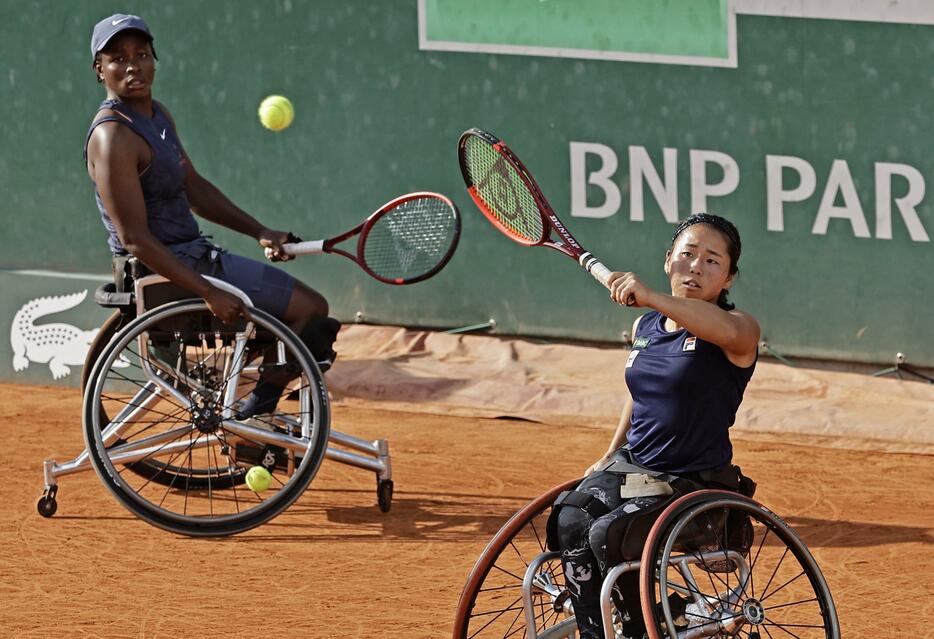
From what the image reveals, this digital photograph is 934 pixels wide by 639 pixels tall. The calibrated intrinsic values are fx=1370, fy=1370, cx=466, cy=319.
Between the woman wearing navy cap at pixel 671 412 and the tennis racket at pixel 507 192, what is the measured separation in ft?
1.38

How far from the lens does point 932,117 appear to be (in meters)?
7.54

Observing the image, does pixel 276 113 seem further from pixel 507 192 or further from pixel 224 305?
pixel 507 192

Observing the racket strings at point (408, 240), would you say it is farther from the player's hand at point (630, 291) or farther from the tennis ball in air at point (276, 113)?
the player's hand at point (630, 291)

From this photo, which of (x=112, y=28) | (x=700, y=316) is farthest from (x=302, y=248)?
(x=700, y=316)

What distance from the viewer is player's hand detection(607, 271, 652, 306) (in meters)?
2.72

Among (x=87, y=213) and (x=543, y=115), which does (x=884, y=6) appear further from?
(x=87, y=213)

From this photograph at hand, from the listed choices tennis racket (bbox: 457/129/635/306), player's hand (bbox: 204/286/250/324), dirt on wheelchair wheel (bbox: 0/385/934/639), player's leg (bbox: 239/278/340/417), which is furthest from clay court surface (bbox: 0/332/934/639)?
tennis racket (bbox: 457/129/635/306)

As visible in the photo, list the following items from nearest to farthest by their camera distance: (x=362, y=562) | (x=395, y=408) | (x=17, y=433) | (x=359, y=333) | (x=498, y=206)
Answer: (x=498, y=206), (x=362, y=562), (x=17, y=433), (x=395, y=408), (x=359, y=333)

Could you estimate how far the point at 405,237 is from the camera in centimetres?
496

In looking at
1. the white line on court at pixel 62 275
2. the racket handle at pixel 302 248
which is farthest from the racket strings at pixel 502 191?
the white line on court at pixel 62 275

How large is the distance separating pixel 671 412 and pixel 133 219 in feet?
7.01

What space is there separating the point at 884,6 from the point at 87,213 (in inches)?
176

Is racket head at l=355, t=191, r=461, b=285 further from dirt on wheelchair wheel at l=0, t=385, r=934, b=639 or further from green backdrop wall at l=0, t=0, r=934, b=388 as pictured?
green backdrop wall at l=0, t=0, r=934, b=388

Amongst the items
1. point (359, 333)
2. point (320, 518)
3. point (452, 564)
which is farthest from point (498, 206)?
point (359, 333)
